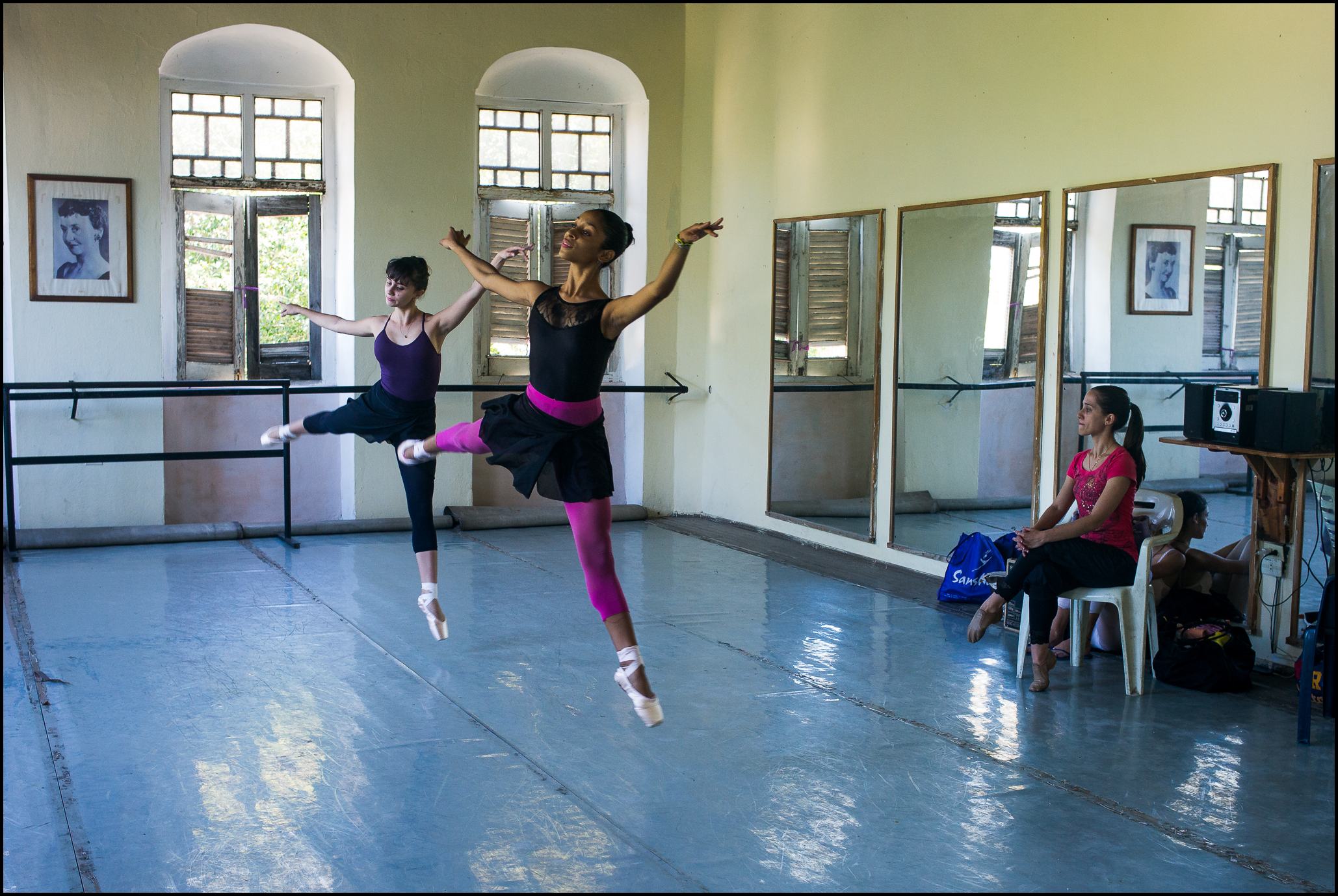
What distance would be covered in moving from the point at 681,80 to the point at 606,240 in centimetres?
639

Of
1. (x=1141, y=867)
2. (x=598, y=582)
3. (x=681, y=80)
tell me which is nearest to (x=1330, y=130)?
(x=1141, y=867)

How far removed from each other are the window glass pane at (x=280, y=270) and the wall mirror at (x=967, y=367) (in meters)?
4.38

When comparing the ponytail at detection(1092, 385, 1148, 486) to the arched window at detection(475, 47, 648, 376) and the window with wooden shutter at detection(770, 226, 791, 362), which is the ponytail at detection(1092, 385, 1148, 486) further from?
the arched window at detection(475, 47, 648, 376)

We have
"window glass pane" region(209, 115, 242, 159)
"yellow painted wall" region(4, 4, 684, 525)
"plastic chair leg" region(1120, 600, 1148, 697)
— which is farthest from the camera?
"window glass pane" region(209, 115, 242, 159)

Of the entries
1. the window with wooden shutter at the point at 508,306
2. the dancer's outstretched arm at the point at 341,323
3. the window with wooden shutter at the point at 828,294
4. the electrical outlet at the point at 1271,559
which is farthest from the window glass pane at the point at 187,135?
the electrical outlet at the point at 1271,559

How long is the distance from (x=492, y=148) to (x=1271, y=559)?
6319 mm

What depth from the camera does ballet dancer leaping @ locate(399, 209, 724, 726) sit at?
12.3 ft

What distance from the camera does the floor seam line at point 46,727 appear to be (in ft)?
11.2

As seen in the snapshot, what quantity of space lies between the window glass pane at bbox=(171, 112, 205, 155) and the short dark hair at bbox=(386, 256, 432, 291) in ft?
16.4

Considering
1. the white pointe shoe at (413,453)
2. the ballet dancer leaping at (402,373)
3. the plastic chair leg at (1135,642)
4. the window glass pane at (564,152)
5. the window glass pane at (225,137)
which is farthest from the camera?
the window glass pane at (564,152)

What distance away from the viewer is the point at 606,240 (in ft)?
12.3

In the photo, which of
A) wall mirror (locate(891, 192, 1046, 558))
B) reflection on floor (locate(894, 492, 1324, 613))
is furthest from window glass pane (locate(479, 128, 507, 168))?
reflection on floor (locate(894, 492, 1324, 613))

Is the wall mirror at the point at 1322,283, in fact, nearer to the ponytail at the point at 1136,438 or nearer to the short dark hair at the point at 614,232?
the ponytail at the point at 1136,438

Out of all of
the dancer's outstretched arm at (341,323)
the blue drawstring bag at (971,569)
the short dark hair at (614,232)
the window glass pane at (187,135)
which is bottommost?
the blue drawstring bag at (971,569)
